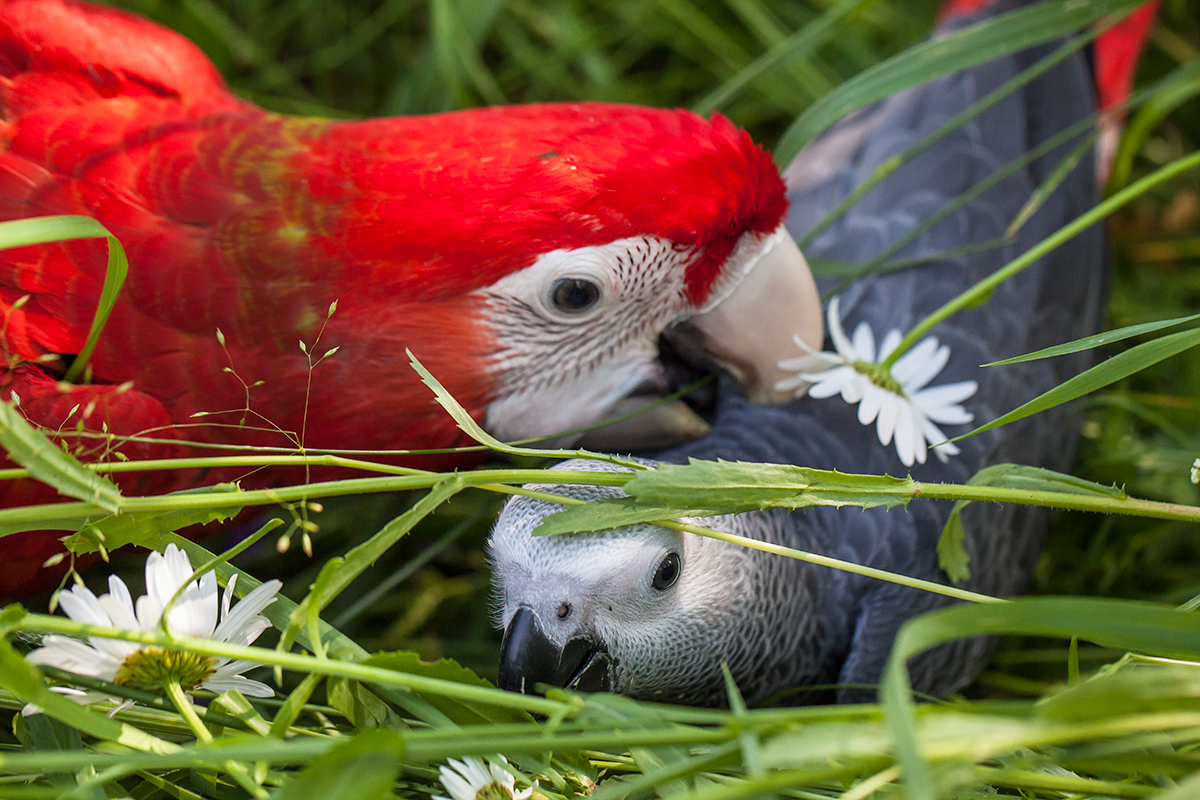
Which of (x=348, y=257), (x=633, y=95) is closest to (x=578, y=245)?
(x=348, y=257)

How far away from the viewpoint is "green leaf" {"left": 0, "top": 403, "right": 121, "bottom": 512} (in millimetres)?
780

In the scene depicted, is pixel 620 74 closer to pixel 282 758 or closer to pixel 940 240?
pixel 940 240

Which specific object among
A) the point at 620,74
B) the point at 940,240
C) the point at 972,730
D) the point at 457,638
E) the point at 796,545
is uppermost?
the point at 620,74

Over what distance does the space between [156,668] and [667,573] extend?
584 mm

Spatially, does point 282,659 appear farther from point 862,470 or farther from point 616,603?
point 862,470

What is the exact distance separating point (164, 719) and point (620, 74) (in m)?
2.15

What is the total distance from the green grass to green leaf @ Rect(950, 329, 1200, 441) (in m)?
0.17

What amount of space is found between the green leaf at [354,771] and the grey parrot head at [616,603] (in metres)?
0.32

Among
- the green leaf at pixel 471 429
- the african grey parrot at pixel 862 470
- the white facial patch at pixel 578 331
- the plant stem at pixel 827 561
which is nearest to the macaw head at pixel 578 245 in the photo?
the white facial patch at pixel 578 331

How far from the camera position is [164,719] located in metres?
0.98

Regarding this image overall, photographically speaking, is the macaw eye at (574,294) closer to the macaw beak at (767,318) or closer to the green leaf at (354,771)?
the macaw beak at (767,318)

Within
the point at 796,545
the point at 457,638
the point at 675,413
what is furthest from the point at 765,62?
the point at 457,638

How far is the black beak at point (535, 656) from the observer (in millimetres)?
1072

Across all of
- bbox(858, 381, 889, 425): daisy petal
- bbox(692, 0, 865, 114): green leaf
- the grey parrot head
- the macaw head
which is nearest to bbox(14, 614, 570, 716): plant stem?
the grey parrot head
